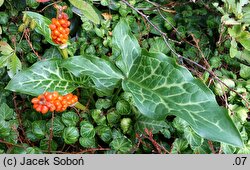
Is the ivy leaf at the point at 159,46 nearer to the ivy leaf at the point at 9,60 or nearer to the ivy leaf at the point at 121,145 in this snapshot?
the ivy leaf at the point at 121,145

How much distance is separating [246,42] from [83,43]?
2.21ft

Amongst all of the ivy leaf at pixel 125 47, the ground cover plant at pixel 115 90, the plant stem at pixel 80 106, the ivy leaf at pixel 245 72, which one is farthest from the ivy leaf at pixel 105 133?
the ivy leaf at pixel 245 72

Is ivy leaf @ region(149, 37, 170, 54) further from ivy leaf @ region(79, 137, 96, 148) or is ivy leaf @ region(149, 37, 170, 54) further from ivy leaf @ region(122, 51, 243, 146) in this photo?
ivy leaf @ region(79, 137, 96, 148)

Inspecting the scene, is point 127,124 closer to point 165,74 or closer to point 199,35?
point 165,74

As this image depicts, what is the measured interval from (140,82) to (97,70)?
0.52 feet

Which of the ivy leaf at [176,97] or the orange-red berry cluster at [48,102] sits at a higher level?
the ivy leaf at [176,97]

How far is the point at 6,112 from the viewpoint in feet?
4.36

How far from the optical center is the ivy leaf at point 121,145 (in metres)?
1.26

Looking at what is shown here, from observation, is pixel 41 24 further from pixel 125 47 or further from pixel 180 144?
pixel 180 144

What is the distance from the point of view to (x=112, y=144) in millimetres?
1260

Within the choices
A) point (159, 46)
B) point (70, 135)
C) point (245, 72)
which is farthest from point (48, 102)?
point (245, 72)

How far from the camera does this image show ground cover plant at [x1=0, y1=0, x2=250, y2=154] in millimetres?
1146

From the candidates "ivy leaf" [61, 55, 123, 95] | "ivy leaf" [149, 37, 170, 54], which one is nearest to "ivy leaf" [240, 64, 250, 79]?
"ivy leaf" [149, 37, 170, 54]

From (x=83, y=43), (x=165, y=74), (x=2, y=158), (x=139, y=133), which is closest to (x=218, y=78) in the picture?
(x=165, y=74)
